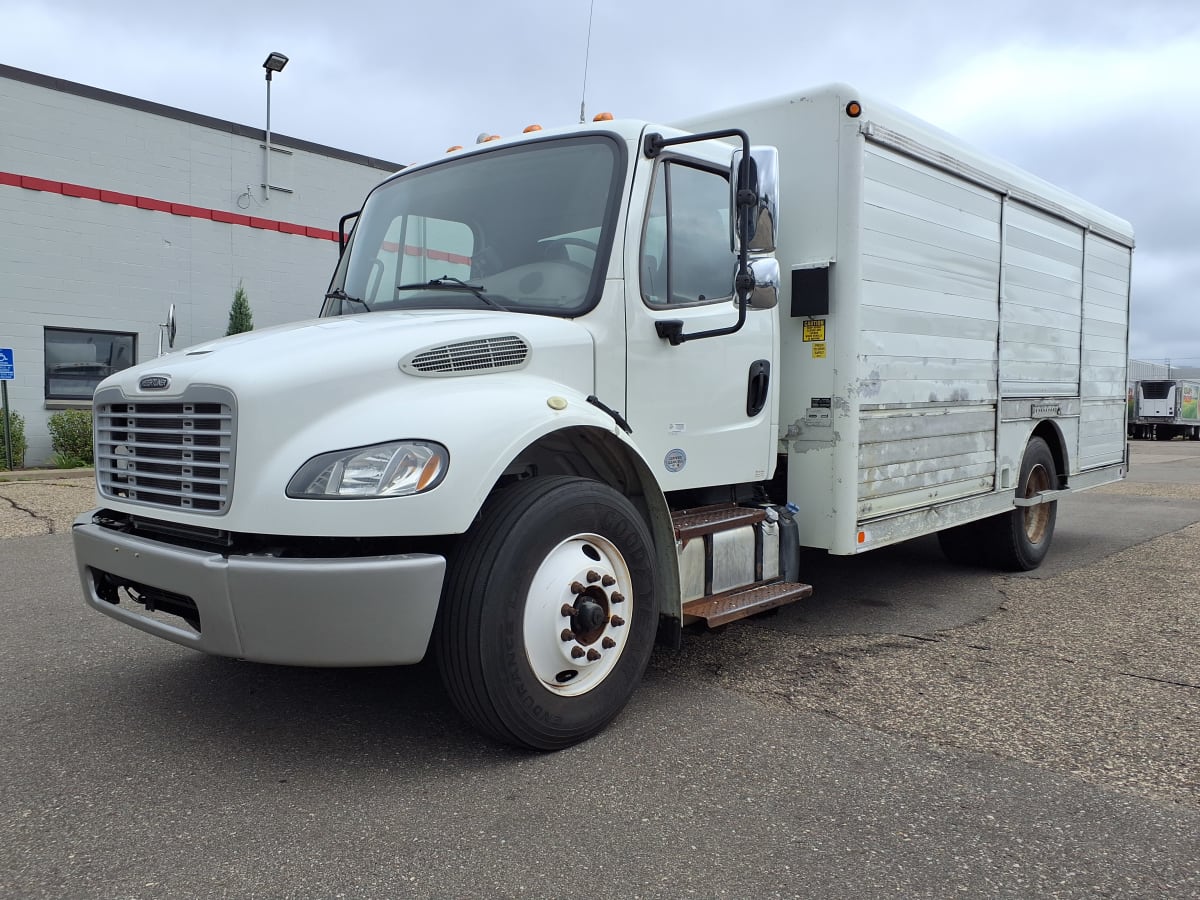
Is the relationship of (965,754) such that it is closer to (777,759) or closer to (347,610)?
(777,759)

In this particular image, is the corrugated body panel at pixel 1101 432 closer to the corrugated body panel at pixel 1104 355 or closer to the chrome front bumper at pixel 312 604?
the corrugated body panel at pixel 1104 355

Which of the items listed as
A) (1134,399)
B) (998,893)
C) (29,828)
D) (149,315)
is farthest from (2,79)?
(1134,399)

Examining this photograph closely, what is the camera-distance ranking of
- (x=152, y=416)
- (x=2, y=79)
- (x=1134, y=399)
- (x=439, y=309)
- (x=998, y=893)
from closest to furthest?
(x=998, y=893), (x=152, y=416), (x=439, y=309), (x=2, y=79), (x=1134, y=399)

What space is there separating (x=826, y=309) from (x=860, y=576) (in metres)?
2.80

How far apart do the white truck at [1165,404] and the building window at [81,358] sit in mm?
37424

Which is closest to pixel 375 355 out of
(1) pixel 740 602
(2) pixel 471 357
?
(2) pixel 471 357

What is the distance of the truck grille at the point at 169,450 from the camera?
10.1ft

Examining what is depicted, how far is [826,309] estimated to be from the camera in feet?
15.8

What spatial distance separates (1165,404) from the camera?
1517 inches

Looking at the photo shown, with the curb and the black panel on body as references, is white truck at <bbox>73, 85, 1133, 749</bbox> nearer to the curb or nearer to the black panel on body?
the black panel on body

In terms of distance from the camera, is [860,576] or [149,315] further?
[149,315]

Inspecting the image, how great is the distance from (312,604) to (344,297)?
2.01 metres

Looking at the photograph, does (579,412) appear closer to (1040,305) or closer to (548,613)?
(548,613)

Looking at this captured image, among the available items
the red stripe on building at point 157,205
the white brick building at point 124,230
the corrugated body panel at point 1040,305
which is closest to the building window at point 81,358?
the white brick building at point 124,230
